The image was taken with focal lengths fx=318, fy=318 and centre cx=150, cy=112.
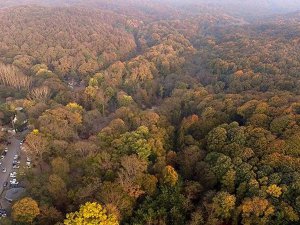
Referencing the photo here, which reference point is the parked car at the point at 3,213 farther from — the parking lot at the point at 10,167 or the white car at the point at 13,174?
the white car at the point at 13,174

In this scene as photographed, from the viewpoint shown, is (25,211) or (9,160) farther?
(9,160)

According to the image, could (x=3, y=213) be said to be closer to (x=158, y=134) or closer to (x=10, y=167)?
(x=10, y=167)

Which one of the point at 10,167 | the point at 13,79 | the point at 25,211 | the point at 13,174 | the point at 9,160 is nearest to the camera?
the point at 25,211

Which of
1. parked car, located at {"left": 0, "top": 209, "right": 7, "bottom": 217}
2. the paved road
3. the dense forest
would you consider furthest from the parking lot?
the dense forest

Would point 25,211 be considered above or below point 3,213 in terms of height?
above

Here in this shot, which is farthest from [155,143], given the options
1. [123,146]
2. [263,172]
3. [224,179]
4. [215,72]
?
[215,72]

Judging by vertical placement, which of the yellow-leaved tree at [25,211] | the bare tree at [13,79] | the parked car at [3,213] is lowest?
the parked car at [3,213]

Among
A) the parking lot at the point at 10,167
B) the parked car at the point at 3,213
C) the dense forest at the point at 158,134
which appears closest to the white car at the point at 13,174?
the parking lot at the point at 10,167

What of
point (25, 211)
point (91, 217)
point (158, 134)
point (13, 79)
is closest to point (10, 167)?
point (25, 211)
